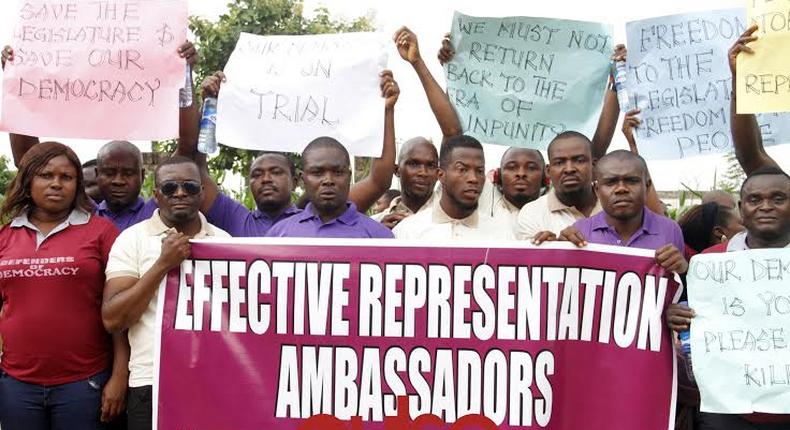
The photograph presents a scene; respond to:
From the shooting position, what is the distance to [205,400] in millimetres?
4457

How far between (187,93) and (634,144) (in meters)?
2.69

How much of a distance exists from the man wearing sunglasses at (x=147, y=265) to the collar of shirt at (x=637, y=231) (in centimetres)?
196

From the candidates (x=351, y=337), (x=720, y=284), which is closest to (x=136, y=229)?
(x=351, y=337)


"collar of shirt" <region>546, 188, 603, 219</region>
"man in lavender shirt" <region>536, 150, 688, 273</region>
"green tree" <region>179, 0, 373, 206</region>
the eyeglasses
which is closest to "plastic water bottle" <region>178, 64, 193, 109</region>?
the eyeglasses

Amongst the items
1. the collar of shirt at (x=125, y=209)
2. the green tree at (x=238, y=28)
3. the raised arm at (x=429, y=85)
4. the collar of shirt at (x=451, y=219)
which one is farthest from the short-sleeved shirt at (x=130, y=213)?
the green tree at (x=238, y=28)

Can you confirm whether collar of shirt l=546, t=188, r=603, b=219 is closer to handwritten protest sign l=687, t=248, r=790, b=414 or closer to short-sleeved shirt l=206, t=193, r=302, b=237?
handwritten protest sign l=687, t=248, r=790, b=414

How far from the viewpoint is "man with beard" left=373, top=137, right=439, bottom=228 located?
5719 mm

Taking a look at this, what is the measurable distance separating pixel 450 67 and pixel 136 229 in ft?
7.72

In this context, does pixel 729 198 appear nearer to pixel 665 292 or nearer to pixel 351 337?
pixel 665 292

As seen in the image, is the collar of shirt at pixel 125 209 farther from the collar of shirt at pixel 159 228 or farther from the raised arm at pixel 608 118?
the raised arm at pixel 608 118

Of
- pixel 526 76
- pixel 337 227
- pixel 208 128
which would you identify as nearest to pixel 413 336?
pixel 337 227

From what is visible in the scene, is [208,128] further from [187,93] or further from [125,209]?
[125,209]

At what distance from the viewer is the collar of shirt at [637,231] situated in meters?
4.49

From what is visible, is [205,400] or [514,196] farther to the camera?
[514,196]
